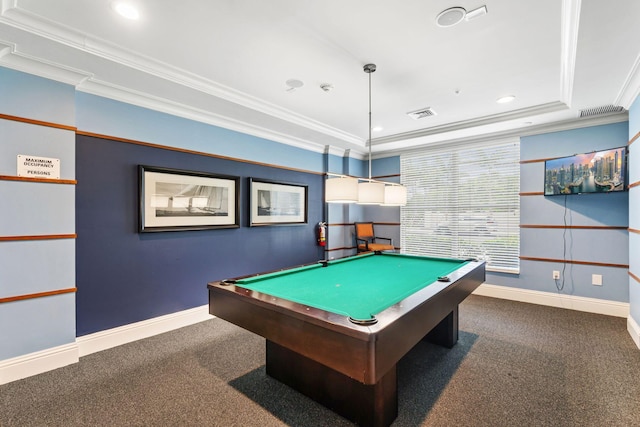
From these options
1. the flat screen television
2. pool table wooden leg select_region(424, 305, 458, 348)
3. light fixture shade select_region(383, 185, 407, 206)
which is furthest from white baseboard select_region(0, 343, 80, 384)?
the flat screen television

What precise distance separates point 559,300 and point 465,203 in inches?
72.8

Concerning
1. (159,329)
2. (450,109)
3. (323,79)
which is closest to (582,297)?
(450,109)

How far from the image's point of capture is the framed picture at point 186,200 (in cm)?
313

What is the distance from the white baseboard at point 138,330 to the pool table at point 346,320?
1.56m

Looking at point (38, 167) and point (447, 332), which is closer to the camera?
point (38, 167)

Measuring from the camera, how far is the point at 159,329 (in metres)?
3.21

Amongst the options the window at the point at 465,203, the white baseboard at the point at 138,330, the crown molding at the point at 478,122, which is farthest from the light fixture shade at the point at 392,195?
the window at the point at 465,203

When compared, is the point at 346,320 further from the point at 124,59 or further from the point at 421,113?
the point at 421,113

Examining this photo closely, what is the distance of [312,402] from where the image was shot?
2.04 m

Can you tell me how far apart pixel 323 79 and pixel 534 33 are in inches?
68.3

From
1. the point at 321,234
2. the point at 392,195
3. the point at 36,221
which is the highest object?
the point at 392,195

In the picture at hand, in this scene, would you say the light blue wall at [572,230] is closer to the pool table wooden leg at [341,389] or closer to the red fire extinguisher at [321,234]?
the red fire extinguisher at [321,234]

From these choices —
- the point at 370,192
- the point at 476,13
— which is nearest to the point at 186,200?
the point at 370,192

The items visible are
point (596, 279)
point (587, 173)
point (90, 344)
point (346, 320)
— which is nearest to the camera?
point (346, 320)
